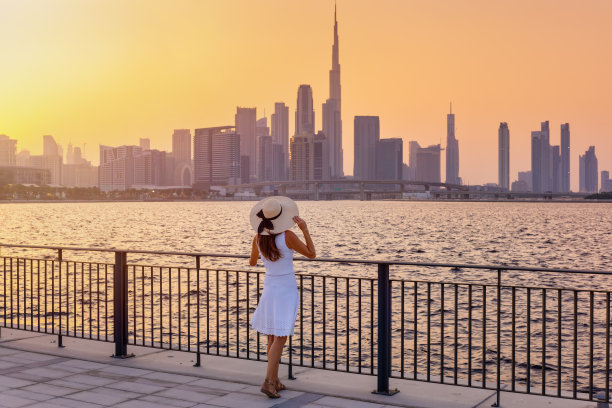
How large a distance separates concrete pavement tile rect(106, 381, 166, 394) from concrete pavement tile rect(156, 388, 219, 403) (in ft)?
0.47

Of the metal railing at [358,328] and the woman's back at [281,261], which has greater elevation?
the woman's back at [281,261]

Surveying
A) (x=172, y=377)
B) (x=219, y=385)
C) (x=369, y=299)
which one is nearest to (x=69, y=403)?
(x=172, y=377)

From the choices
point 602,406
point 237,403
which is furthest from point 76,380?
point 602,406

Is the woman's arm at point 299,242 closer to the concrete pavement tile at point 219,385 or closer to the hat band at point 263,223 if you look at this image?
the hat band at point 263,223

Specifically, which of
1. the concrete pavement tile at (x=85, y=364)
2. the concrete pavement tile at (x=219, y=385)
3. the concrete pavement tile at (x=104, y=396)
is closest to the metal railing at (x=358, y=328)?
the concrete pavement tile at (x=85, y=364)

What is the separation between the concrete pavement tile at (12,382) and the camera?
7102mm

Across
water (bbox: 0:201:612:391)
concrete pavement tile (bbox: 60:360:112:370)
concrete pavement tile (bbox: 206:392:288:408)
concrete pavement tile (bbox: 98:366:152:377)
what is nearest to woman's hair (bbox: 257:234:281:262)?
water (bbox: 0:201:612:391)

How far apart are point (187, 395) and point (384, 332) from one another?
222 cm

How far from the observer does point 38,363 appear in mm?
8203

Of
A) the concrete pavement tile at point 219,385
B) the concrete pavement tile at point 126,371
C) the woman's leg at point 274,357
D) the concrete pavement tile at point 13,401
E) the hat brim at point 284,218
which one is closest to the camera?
the concrete pavement tile at point 13,401

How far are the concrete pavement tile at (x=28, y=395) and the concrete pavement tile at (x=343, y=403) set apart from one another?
2.87 meters

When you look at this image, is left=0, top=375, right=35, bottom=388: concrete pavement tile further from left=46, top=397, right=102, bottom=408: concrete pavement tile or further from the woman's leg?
the woman's leg

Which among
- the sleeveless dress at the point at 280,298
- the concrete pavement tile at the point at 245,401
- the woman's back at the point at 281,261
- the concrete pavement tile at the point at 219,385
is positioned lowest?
the concrete pavement tile at the point at 219,385

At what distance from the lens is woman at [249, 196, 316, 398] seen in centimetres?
653
